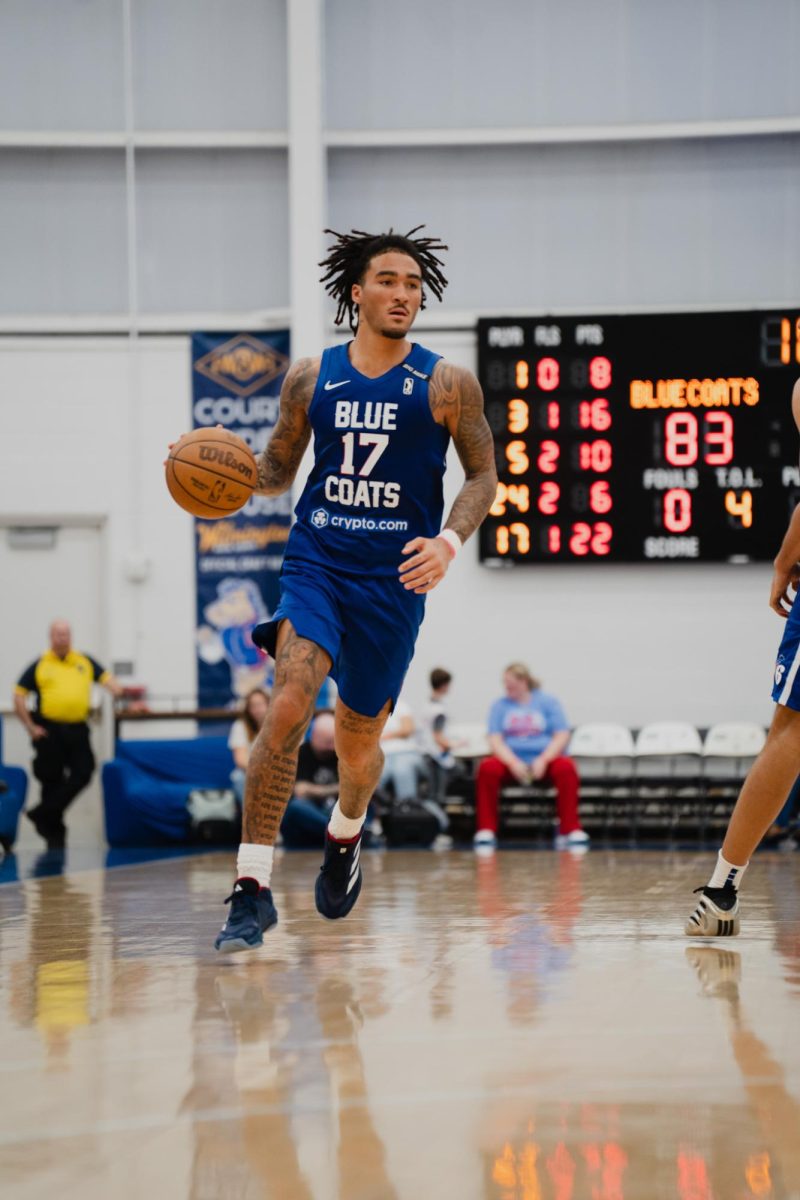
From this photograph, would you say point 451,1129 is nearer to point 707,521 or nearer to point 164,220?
point 707,521

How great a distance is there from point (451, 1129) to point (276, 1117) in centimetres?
25

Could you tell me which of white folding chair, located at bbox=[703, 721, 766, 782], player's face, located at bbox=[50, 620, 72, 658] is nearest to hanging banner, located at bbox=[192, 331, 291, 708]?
player's face, located at bbox=[50, 620, 72, 658]

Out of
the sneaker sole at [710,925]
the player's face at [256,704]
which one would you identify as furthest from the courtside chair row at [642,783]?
the sneaker sole at [710,925]

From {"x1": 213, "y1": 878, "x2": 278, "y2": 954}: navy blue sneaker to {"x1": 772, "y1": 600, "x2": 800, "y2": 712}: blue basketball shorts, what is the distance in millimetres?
1400

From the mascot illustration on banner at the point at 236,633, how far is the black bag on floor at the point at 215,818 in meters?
1.73

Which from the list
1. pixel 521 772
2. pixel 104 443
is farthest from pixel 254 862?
pixel 104 443

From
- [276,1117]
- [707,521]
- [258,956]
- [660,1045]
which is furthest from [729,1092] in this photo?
[707,521]

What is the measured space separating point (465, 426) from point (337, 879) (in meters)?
1.35

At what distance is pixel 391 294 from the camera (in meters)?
4.34

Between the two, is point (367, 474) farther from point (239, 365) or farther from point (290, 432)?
point (239, 365)

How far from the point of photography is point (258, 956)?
151 inches

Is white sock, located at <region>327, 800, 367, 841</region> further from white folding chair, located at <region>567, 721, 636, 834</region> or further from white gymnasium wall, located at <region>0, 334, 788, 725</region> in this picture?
Answer: white gymnasium wall, located at <region>0, 334, 788, 725</region>

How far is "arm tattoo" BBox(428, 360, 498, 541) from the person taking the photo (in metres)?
4.27

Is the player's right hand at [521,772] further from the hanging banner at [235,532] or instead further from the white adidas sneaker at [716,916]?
Answer: the white adidas sneaker at [716,916]
